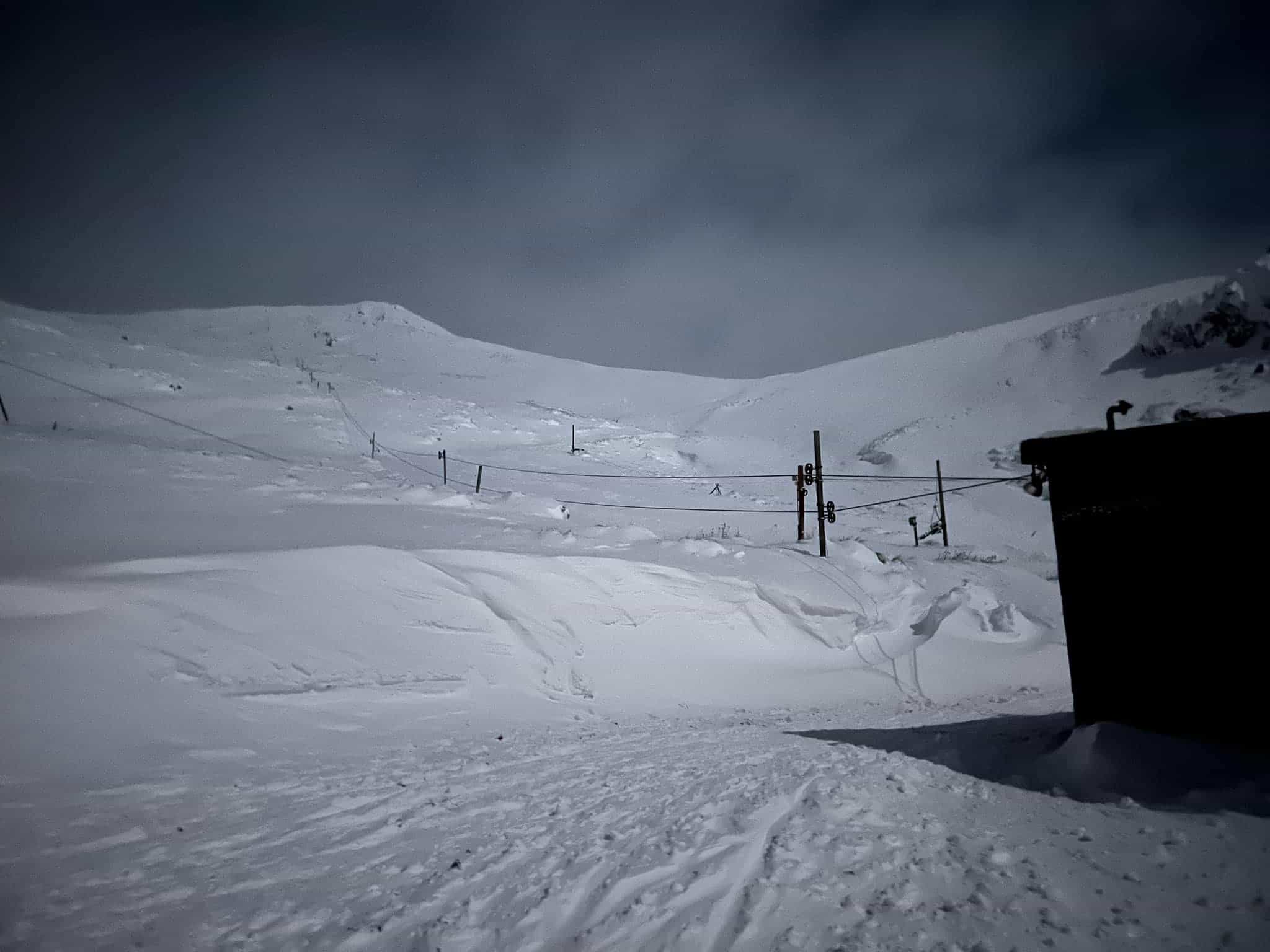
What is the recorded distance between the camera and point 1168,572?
4.46 meters

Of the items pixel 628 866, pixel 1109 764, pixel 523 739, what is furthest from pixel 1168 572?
pixel 523 739

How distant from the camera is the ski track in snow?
2.70 m

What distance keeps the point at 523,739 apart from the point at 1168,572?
19.6 feet

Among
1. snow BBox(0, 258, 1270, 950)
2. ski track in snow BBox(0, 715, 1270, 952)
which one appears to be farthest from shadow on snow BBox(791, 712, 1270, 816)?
ski track in snow BBox(0, 715, 1270, 952)

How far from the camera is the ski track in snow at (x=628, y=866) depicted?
2699 millimetres

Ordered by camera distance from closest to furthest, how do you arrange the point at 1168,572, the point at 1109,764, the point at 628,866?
the point at 628,866, the point at 1109,764, the point at 1168,572

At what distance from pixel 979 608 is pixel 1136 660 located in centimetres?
812

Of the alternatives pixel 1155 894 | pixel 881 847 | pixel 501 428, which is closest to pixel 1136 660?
pixel 1155 894

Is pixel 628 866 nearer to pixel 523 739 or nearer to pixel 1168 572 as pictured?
pixel 523 739

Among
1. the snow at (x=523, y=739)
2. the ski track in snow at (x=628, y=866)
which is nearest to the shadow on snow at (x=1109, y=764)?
the snow at (x=523, y=739)

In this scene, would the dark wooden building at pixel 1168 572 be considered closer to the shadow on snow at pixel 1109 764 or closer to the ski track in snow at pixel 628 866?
the shadow on snow at pixel 1109 764

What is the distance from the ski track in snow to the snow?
0.07ft

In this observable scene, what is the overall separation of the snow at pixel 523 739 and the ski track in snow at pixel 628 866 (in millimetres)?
22

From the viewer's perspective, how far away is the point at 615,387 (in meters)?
62.8
